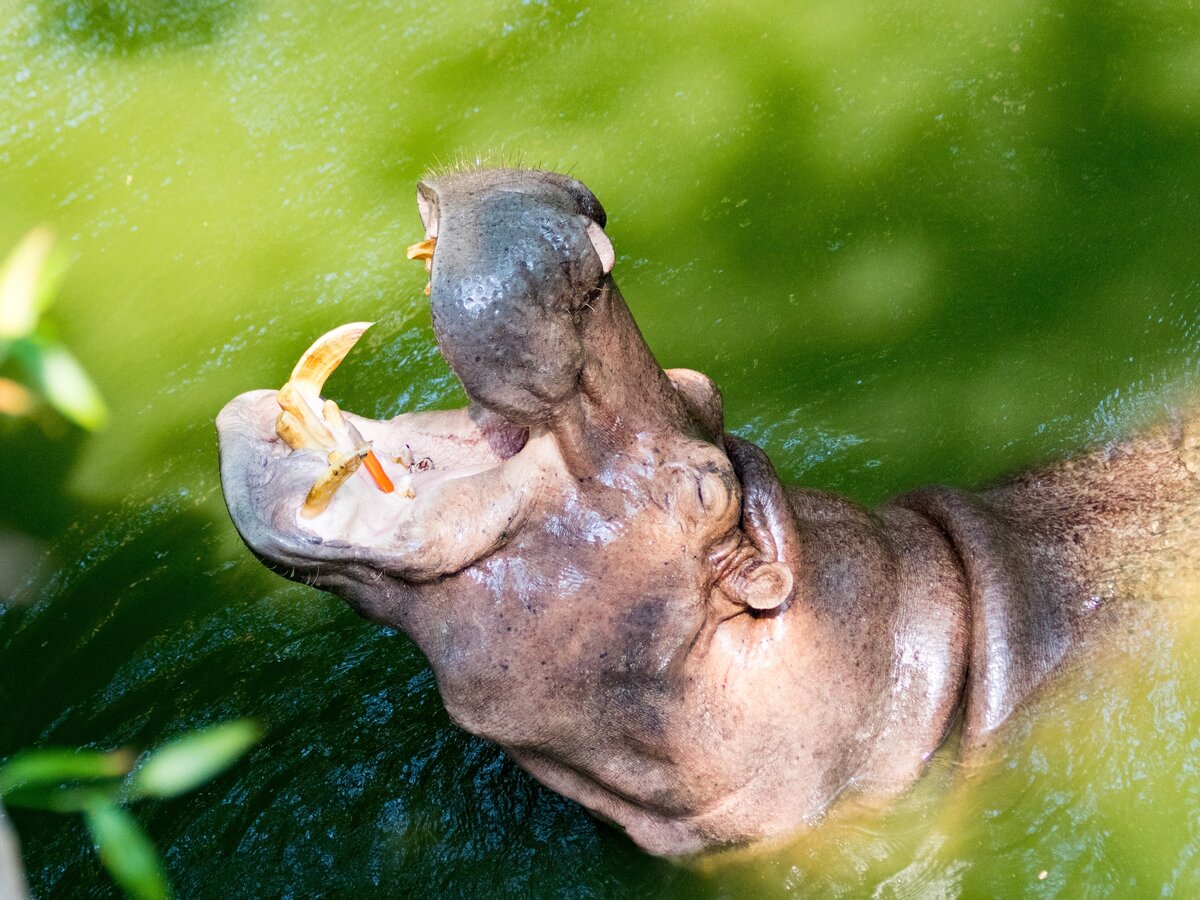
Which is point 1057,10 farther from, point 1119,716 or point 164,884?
point 164,884

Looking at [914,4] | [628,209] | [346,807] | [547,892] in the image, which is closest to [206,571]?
[346,807]

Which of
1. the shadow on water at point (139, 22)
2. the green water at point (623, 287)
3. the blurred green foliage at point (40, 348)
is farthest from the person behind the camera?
the shadow on water at point (139, 22)

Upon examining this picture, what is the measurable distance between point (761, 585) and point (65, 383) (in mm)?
3848

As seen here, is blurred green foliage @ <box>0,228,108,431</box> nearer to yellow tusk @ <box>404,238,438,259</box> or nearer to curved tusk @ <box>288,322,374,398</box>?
curved tusk @ <box>288,322,374,398</box>

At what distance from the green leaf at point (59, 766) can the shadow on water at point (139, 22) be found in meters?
3.71

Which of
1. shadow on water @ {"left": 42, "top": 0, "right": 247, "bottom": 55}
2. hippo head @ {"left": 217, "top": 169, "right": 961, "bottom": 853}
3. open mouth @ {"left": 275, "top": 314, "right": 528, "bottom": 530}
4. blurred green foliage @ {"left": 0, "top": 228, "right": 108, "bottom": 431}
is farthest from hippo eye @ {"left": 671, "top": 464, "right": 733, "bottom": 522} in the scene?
shadow on water @ {"left": 42, "top": 0, "right": 247, "bottom": 55}

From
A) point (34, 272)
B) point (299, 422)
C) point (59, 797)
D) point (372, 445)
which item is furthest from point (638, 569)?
point (34, 272)

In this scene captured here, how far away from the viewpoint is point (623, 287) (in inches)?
228

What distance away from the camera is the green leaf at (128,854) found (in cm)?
437

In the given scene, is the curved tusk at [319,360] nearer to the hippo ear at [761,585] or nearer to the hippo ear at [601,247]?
the hippo ear at [601,247]

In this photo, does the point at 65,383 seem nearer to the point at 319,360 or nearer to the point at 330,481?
the point at 319,360

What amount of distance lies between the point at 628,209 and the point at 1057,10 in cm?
217

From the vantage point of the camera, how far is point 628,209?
610 centimetres

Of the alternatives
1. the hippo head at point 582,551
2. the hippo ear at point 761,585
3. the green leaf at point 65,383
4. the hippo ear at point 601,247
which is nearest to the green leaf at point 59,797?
the green leaf at point 65,383
